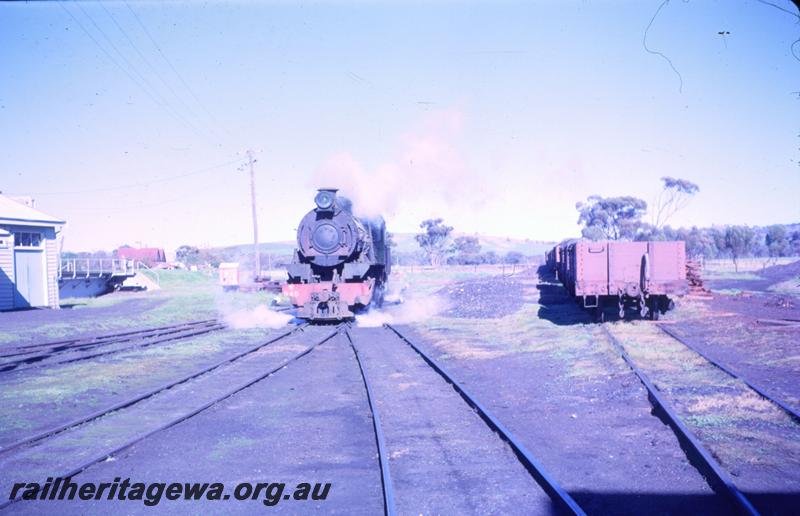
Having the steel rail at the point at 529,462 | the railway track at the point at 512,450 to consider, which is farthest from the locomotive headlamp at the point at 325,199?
the steel rail at the point at 529,462

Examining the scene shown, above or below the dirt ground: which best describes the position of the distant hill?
above

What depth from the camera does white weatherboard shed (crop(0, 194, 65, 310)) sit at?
24000mm

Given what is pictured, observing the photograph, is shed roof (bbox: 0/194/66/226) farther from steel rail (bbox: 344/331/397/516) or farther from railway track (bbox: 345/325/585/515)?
steel rail (bbox: 344/331/397/516)

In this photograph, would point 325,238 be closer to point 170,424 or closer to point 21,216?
point 170,424

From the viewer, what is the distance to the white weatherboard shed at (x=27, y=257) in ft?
78.7

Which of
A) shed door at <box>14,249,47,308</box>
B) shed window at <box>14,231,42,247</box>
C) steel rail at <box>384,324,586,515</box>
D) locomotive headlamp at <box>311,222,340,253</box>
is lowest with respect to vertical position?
steel rail at <box>384,324,586,515</box>

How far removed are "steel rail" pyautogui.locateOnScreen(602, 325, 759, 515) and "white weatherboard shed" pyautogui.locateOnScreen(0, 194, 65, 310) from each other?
2548 cm

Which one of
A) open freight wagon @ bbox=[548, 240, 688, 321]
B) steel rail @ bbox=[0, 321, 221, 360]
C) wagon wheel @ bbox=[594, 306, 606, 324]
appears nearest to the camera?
steel rail @ bbox=[0, 321, 221, 360]

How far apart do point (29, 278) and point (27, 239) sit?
1.88 metres

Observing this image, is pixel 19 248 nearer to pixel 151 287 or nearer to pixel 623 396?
pixel 151 287

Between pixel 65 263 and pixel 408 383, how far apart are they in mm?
31638

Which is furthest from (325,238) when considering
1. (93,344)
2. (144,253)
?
(144,253)

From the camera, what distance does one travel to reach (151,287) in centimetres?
4169

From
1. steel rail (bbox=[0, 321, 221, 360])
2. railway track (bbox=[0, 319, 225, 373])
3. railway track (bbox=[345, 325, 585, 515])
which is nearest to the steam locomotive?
railway track (bbox=[0, 319, 225, 373])
